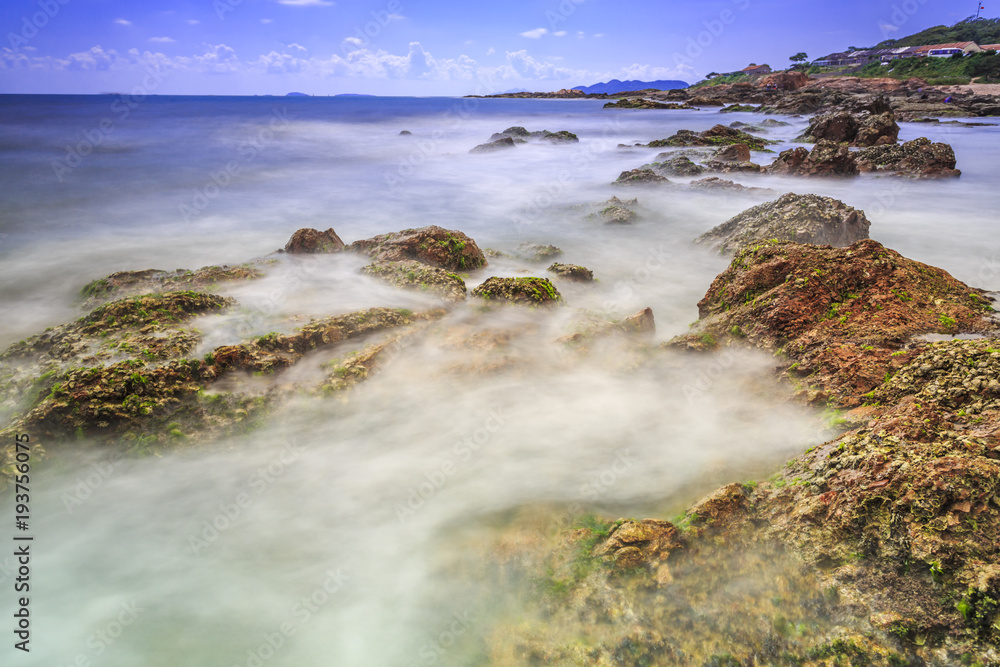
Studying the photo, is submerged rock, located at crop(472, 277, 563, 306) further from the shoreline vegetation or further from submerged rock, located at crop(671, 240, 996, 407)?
submerged rock, located at crop(671, 240, 996, 407)

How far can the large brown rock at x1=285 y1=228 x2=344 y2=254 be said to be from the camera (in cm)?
875

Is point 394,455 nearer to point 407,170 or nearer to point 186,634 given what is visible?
point 186,634

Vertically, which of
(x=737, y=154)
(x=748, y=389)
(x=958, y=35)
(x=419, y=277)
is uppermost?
(x=958, y=35)

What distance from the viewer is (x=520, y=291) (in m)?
6.77

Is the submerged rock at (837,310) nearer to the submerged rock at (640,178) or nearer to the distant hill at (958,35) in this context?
the submerged rock at (640,178)

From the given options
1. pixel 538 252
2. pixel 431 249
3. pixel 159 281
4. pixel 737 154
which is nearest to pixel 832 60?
pixel 737 154

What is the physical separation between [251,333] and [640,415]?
4193mm

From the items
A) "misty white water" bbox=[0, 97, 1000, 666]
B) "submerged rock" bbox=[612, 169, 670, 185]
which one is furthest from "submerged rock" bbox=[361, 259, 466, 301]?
"submerged rock" bbox=[612, 169, 670, 185]

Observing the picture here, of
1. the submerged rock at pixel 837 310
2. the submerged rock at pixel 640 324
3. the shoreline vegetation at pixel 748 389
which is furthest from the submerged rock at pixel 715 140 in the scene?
the submerged rock at pixel 837 310

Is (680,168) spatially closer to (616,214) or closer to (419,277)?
(616,214)

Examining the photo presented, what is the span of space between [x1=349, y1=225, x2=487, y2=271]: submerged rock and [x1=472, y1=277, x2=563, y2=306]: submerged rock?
1276 millimetres

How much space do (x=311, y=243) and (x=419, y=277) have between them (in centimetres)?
275

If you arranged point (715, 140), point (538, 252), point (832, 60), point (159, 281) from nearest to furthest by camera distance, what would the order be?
point (159, 281) → point (538, 252) → point (715, 140) → point (832, 60)

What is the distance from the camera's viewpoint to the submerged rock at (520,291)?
6.72 m
